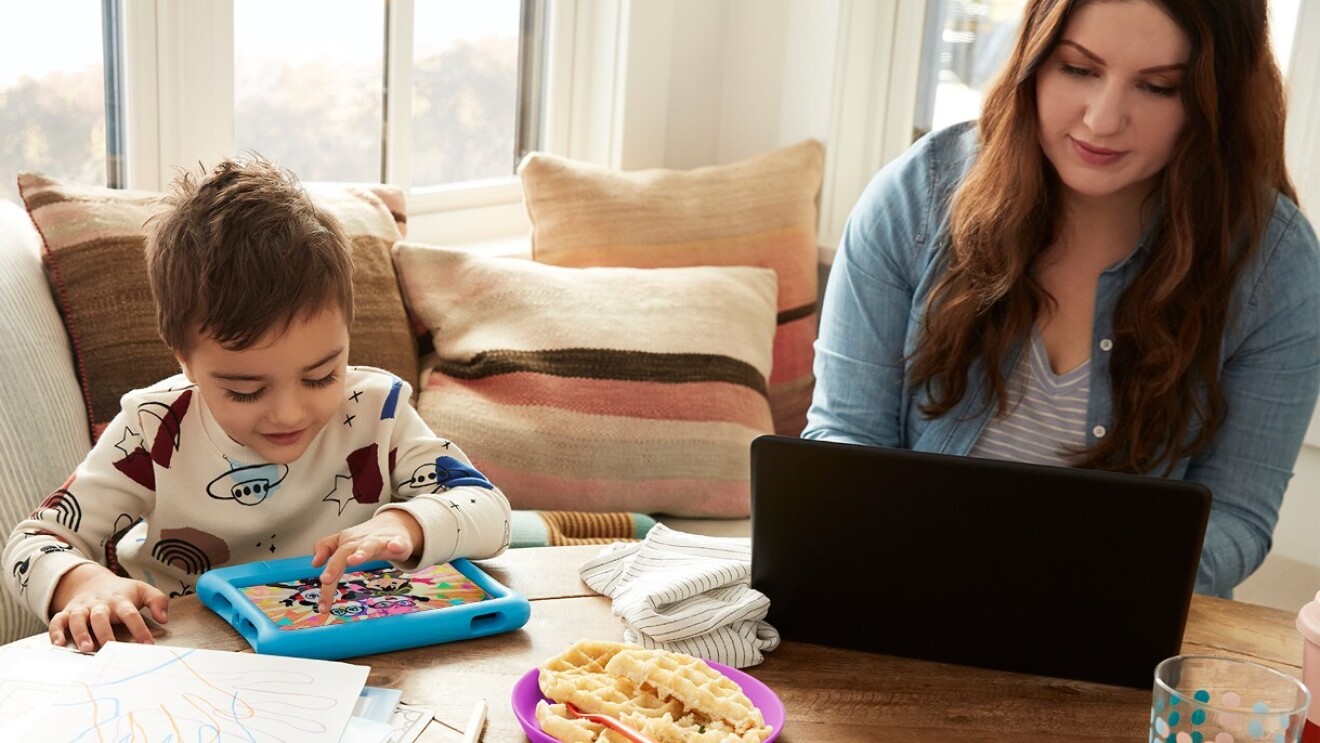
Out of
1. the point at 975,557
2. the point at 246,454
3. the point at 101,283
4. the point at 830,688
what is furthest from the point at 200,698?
the point at 101,283

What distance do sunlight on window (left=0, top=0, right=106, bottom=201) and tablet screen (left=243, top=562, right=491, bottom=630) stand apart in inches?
42.6

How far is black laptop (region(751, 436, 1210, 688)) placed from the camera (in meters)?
1.06

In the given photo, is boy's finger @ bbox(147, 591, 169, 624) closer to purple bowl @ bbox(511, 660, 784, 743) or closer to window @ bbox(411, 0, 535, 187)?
purple bowl @ bbox(511, 660, 784, 743)

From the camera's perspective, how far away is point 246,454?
1326mm

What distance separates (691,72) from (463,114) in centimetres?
50

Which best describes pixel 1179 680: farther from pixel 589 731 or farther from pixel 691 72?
pixel 691 72

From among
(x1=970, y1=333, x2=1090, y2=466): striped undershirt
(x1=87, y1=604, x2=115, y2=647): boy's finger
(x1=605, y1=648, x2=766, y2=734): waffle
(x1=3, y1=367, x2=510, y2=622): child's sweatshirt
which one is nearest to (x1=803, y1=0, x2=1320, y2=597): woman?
(x1=970, y1=333, x2=1090, y2=466): striped undershirt

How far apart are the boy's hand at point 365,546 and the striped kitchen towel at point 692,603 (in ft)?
0.58

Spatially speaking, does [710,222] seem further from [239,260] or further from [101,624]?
[101,624]

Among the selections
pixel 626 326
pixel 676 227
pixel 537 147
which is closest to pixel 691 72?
pixel 537 147

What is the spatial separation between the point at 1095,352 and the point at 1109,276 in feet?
0.30

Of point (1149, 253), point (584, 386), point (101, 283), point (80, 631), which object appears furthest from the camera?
point (584, 386)

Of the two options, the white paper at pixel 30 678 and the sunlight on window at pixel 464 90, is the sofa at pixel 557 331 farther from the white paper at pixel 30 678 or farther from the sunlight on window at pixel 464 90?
the white paper at pixel 30 678

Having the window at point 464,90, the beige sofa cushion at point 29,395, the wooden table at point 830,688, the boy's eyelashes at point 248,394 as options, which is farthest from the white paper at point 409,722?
the window at point 464,90
